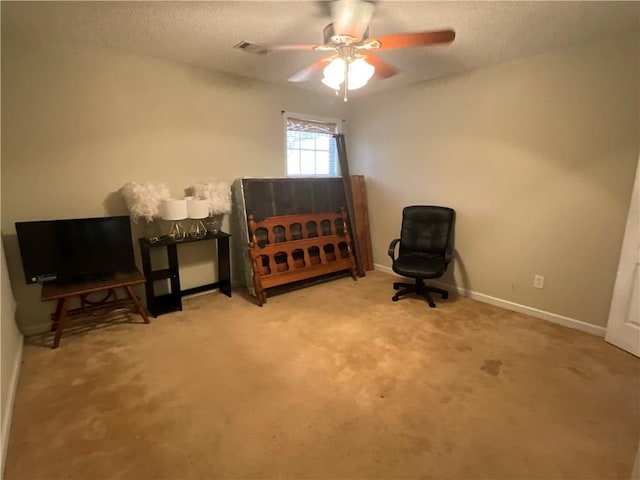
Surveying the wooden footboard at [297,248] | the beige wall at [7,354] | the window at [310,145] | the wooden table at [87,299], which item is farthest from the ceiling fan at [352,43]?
the beige wall at [7,354]

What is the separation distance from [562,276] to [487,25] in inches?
84.8

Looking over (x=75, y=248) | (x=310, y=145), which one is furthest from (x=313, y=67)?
(x=75, y=248)

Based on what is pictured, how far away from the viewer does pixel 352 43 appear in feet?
6.96

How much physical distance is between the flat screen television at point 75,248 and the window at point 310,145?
2091 millimetres

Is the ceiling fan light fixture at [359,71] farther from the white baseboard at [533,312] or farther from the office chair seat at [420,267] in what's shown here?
the white baseboard at [533,312]

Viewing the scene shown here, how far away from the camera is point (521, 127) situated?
3074 mm

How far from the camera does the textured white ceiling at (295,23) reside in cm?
212

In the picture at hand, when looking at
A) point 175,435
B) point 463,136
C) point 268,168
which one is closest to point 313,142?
point 268,168

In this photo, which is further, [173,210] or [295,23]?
[173,210]

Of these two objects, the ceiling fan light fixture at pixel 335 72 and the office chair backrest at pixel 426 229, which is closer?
the ceiling fan light fixture at pixel 335 72

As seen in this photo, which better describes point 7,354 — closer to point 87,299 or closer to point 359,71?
point 87,299

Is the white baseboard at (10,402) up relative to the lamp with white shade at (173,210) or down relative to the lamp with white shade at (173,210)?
down

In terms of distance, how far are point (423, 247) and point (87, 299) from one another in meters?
3.34

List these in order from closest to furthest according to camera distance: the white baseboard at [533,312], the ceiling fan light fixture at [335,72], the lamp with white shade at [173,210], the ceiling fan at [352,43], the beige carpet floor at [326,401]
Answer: the beige carpet floor at [326,401]
the ceiling fan at [352,43]
the ceiling fan light fixture at [335,72]
the white baseboard at [533,312]
the lamp with white shade at [173,210]
